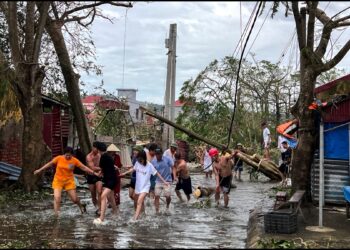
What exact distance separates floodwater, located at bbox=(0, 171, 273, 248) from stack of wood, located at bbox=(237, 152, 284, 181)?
6678mm

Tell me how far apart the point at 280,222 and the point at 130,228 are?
10.5ft

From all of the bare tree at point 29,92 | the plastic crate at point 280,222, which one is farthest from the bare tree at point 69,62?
the plastic crate at point 280,222

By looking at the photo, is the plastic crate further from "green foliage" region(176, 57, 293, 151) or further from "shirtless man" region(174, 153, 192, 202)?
"green foliage" region(176, 57, 293, 151)

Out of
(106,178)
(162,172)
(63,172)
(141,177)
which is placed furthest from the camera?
(162,172)

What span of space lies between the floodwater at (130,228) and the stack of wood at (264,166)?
21.9ft

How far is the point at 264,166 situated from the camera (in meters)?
23.1

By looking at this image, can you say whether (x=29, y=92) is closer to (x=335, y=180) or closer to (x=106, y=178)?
(x=106, y=178)

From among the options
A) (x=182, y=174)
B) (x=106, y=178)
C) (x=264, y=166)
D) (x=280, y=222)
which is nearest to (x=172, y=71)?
(x=264, y=166)

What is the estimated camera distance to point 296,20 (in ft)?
39.9

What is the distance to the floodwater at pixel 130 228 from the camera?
9781 millimetres

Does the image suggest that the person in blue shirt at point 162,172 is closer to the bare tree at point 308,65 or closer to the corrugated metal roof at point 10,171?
the bare tree at point 308,65

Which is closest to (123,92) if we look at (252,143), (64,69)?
(252,143)

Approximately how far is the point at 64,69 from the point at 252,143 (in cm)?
1729

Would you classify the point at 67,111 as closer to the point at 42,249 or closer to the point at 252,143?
the point at 252,143
